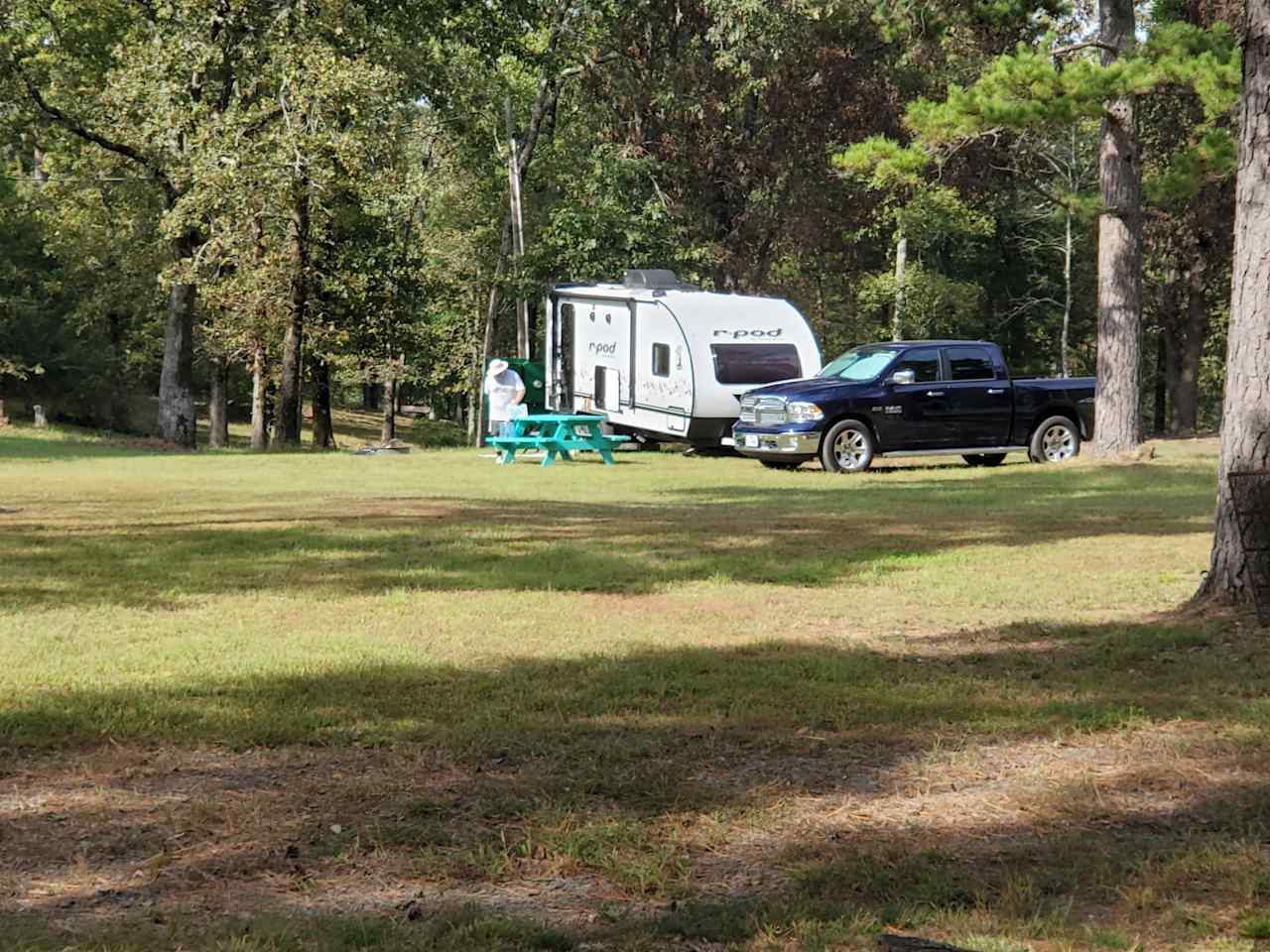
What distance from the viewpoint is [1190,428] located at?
133ft

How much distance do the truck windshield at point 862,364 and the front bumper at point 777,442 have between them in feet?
4.41

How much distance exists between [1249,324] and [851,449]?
1430 cm

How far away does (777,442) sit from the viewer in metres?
22.6

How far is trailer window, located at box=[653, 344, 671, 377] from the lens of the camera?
2681 cm

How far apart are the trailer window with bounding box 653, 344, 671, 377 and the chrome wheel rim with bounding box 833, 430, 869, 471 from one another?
4832 millimetres

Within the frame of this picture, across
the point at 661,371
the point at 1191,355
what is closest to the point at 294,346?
the point at 661,371

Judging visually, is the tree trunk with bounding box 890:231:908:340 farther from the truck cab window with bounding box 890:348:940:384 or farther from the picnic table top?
the picnic table top

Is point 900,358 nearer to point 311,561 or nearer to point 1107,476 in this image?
point 1107,476

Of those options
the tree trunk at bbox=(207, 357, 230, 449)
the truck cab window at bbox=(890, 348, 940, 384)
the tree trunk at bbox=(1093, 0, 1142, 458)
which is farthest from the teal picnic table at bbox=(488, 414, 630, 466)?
the tree trunk at bbox=(207, 357, 230, 449)

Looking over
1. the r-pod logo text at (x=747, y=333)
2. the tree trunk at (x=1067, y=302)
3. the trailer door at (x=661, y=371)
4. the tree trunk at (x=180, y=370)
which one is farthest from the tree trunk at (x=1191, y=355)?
the tree trunk at (x=180, y=370)

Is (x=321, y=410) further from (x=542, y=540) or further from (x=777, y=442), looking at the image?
(x=542, y=540)

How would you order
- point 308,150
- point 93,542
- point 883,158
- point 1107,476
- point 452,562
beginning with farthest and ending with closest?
point 308,150
point 883,158
point 1107,476
point 93,542
point 452,562

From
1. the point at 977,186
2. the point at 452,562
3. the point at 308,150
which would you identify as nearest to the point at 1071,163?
the point at 977,186

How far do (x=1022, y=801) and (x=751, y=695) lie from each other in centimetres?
173
